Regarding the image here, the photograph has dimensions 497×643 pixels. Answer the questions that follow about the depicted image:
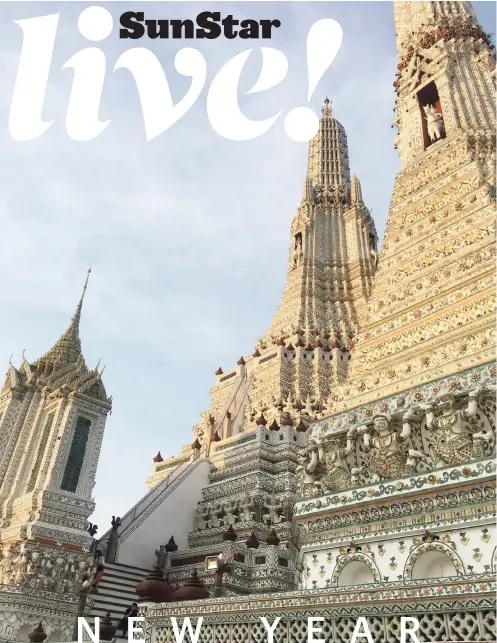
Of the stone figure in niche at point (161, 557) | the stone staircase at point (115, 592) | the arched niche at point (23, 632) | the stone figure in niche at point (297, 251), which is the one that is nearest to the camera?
the arched niche at point (23, 632)

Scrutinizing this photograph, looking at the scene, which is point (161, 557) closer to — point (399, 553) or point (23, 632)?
point (23, 632)

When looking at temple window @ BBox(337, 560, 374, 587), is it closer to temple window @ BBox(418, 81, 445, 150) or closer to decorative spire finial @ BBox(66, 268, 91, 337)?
temple window @ BBox(418, 81, 445, 150)

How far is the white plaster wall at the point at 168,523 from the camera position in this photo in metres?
16.9

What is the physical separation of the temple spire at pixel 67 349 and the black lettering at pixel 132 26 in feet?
45.5

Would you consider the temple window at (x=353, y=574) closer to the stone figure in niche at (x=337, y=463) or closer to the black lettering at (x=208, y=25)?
the stone figure in niche at (x=337, y=463)

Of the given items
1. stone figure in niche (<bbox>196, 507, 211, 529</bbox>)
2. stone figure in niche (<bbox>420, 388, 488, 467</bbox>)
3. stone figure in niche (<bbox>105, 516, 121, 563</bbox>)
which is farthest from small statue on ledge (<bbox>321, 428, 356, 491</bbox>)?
stone figure in niche (<bbox>196, 507, 211, 529</bbox>)

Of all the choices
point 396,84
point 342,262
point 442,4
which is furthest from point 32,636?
point 342,262

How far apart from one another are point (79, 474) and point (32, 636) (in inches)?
265

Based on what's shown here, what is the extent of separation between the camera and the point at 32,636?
32.1 ft

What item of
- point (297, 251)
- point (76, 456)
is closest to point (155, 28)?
point (76, 456)

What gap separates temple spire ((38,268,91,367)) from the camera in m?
19.7

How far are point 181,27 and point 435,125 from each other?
965 centimetres

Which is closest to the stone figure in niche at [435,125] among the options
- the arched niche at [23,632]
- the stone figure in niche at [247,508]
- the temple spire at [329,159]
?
the stone figure in niche at [247,508]

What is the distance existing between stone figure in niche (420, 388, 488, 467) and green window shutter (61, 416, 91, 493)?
11.4m
